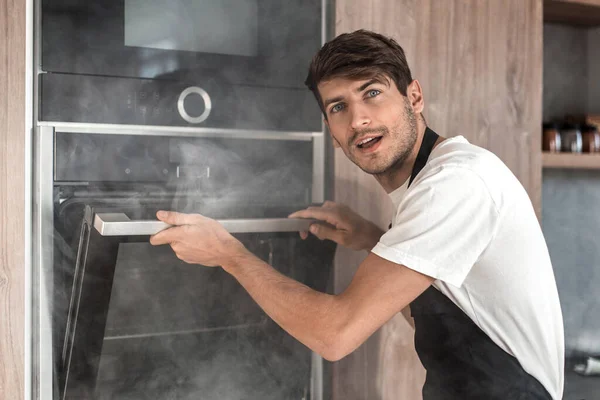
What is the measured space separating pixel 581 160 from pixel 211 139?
1021 millimetres

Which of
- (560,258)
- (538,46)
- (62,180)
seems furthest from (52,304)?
(560,258)

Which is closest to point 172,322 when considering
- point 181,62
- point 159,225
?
point 159,225

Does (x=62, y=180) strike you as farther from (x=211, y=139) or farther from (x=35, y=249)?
(x=211, y=139)

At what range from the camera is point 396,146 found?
116 centimetres

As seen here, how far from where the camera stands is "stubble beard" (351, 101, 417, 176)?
1.15 meters

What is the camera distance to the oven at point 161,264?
1.07m

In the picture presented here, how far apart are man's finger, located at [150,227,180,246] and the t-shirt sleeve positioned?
0.36 metres

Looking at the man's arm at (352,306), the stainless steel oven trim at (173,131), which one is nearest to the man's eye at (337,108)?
the stainless steel oven trim at (173,131)

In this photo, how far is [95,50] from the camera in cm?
110

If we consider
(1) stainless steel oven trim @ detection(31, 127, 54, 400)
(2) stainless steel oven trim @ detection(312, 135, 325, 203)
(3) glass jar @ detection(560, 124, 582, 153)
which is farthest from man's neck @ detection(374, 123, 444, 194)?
(3) glass jar @ detection(560, 124, 582, 153)

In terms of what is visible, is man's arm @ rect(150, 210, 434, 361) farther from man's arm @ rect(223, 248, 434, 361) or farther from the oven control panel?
the oven control panel

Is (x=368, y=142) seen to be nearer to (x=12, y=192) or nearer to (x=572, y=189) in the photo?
(x=12, y=192)

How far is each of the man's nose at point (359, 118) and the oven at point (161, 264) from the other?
15cm

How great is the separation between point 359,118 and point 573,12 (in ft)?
3.23
